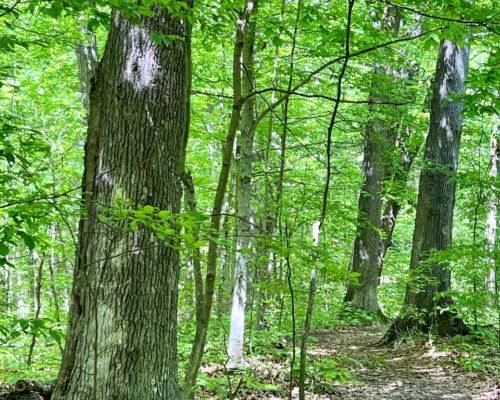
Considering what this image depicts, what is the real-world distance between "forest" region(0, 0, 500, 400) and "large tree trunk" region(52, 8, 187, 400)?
0.04 feet

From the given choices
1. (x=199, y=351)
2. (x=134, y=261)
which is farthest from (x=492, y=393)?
(x=134, y=261)

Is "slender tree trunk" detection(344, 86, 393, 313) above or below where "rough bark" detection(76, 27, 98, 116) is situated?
below

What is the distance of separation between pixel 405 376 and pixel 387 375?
0.77 ft

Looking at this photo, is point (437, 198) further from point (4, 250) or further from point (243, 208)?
point (4, 250)

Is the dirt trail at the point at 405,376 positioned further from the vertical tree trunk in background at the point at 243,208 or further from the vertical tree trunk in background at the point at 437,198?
the vertical tree trunk in background at the point at 243,208

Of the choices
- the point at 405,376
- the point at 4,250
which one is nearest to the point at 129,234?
the point at 4,250

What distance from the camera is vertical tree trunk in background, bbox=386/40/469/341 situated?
7992mm

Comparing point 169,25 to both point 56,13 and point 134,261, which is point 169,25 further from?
point 134,261

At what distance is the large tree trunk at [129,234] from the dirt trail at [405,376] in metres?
2.63

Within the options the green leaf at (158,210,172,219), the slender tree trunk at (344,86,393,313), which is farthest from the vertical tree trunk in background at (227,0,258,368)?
the slender tree trunk at (344,86,393,313)

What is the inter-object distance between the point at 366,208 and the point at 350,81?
18.6ft

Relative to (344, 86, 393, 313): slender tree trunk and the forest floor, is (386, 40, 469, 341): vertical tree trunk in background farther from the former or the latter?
(344, 86, 393, 313): slender tree trunk

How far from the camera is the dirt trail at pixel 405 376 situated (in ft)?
18.0

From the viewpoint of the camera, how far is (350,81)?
7.21m
